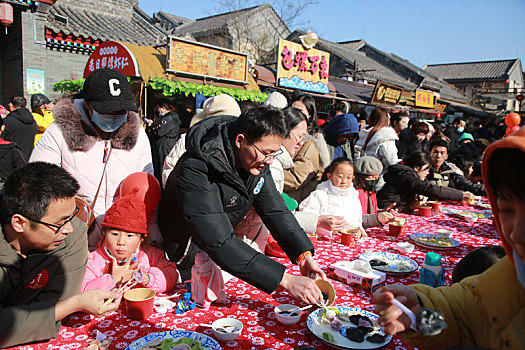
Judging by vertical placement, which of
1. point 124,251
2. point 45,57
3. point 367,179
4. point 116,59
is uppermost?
point 45,57

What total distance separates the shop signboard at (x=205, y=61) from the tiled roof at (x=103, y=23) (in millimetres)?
3291

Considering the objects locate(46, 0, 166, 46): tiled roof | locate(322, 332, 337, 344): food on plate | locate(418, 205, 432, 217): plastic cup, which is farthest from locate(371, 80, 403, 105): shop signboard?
locate(322, 332, 337, 344): food on plate

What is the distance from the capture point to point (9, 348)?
50.3 inches

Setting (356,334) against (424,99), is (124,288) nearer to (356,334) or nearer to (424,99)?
(356,334)

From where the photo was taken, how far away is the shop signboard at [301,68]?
1047 cm

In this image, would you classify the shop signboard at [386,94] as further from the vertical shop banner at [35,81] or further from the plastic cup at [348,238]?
the plastic cup at [348,238]

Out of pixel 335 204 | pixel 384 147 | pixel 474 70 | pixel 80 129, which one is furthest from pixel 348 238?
pixel 474 70

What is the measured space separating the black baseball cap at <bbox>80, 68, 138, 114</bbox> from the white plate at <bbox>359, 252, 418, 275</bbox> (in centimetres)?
181

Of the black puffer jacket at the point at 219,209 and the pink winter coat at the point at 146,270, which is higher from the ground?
the black puffer jacket at the point at 219,209

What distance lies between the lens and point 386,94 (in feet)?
48.5

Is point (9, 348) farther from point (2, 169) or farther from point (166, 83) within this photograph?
point (166, 83)

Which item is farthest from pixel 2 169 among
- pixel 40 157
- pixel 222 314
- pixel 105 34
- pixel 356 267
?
pixel 105 34

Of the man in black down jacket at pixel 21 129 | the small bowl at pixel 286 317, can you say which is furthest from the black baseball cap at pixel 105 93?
the man in black down jacket at pixel 21 129

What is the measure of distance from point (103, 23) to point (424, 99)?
14.4m
